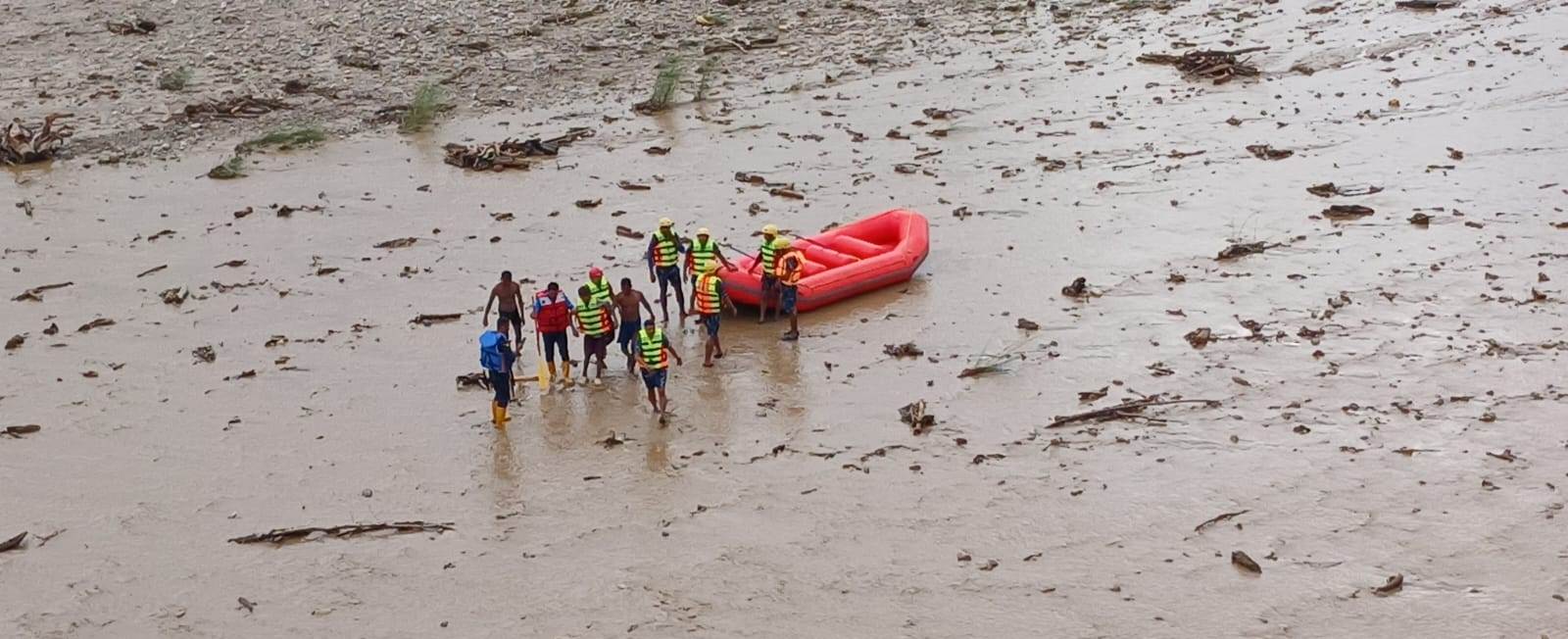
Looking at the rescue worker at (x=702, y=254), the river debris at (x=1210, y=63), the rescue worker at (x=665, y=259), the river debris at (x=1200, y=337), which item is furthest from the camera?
→ the river debris at (x=1210, y=63)

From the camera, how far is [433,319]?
15.9 metres

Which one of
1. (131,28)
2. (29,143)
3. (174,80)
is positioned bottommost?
(29,143)

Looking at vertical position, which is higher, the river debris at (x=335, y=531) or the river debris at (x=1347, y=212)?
the river debris at (x=335, y=531)

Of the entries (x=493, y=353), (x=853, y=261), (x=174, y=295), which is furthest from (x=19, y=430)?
(x=853, y=261)

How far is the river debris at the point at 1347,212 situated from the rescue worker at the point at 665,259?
7184 mm

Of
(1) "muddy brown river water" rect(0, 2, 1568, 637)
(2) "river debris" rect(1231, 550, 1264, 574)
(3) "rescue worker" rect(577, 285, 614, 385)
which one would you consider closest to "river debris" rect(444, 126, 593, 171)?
(1) "muddy brown river water" rect(0, 2, 1568, 637)

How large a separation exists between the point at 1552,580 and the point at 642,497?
6178 millimetres

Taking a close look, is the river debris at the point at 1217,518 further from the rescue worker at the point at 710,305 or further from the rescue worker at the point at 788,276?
the rescue worker at the point at 788,276

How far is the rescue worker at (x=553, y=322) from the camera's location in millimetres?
14008

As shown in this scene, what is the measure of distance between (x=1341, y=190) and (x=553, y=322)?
9.59 metres

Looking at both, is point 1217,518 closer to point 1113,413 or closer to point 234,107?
point 1113,413

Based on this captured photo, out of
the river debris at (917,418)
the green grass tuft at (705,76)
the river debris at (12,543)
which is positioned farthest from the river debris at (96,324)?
the green grass tuft at (705,76)

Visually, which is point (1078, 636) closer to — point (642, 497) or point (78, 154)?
point (642, 497)

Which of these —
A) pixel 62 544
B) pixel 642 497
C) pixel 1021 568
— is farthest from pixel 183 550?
pixel 1021 568
